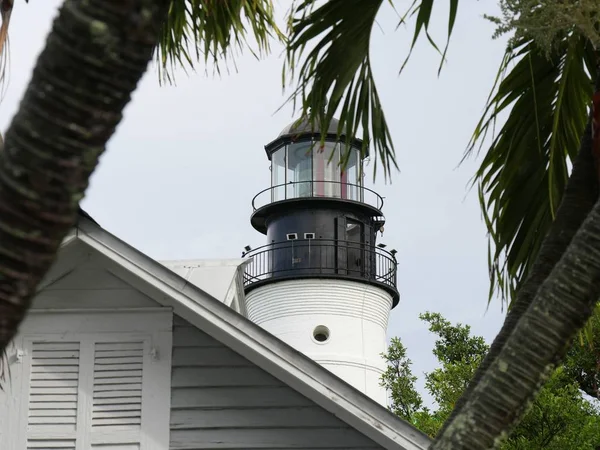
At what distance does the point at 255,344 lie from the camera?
→ 7.30 meters

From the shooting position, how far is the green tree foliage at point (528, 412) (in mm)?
19297

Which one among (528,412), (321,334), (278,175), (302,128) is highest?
(278,175)

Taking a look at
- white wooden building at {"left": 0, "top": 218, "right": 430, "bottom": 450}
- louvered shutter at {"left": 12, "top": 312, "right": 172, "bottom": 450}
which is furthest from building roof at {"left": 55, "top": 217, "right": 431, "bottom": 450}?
louvered shutter at {"left": 12, "top": 312, "right": 172, "bottom": 450}

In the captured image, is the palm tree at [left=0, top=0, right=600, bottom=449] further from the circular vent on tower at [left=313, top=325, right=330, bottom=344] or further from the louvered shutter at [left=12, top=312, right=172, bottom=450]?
the circular vent on tower at [left=313, top=325, right=330, bottom=344]

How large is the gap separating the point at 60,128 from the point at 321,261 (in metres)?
25.0

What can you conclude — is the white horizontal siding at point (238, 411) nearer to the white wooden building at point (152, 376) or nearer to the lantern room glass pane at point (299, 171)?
the white wooden building at point (152, 376)

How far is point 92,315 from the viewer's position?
25.8 ft

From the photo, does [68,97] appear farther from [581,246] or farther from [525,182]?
[525,182]

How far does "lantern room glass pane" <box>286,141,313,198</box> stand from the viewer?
2728 cm

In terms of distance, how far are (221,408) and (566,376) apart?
1592 centimetres

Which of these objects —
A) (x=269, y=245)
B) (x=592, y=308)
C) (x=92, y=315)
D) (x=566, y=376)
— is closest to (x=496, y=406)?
(x=592, y=308)

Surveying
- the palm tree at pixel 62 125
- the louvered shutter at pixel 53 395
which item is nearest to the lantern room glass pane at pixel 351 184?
the louvered shutter at pixel 53 395

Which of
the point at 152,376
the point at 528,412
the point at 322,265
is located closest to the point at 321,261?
the point at 322,265

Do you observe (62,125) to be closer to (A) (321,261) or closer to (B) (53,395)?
(B) (53,395)
